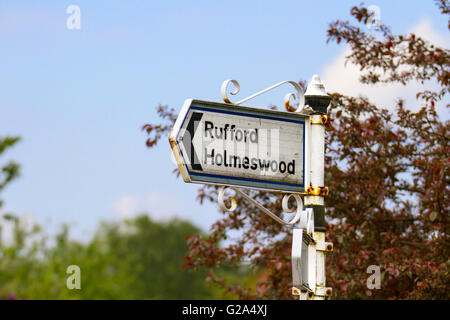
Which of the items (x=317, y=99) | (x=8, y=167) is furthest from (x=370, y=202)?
(x=8, y=167)

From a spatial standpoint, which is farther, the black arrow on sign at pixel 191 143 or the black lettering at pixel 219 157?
the black lettering at pixel 219 157

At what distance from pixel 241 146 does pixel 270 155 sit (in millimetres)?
245

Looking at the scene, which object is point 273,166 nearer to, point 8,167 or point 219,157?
point 219,157

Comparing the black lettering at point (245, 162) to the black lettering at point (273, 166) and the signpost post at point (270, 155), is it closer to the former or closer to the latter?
the signpost post at point (270, 155)

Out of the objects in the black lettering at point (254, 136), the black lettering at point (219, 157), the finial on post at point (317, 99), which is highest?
the finial on post at point (317, 99)

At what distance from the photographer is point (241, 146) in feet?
16.3

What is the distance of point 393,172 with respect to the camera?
970 cm

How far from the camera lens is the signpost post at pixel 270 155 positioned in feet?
15.7

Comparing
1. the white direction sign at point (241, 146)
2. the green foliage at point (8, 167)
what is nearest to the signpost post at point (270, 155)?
the white direction sign at point (241, 146)

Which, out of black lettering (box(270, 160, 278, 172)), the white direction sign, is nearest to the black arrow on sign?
the white direction sign

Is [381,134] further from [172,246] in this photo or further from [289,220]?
[172,246]

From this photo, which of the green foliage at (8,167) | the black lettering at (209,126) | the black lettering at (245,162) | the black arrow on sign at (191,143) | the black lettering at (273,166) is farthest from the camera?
the green foliage at (8,167)

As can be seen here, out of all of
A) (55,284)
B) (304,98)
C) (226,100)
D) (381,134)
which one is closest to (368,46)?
(381,134)

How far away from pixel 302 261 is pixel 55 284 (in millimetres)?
28121
